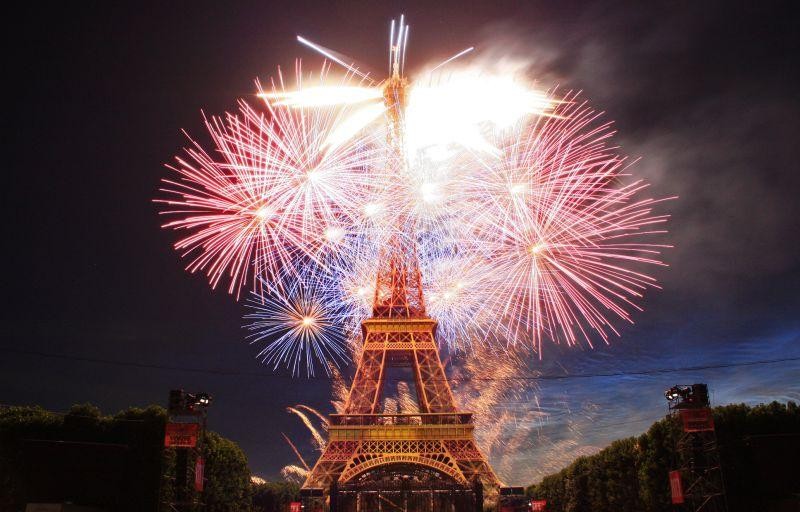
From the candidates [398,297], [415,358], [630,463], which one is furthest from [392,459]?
[630,463]

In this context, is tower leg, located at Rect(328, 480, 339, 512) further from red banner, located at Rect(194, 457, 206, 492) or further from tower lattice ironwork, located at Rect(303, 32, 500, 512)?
red banner, located at Rect(194, 457, 206, 492)

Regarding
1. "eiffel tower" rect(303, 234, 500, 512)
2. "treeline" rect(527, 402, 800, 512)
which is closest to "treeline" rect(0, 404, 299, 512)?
"eiffel tower" rect(303, 234, 500, 512)

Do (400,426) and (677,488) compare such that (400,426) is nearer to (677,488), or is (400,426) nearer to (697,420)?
(677,488)

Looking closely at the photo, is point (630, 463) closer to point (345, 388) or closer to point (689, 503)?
point (689, 503)

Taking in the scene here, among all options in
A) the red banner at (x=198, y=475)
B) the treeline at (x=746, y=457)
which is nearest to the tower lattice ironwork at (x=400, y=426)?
the treeline at (x=746, y=457)

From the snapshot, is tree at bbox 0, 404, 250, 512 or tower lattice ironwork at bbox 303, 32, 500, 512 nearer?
tree at bbox 0, 404, 250, 512

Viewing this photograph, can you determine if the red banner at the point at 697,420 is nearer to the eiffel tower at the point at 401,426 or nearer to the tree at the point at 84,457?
the eiffel tower at the point at 401,426
